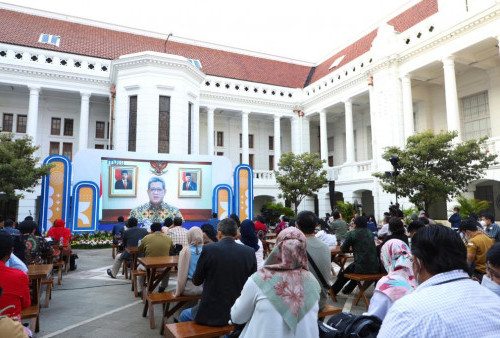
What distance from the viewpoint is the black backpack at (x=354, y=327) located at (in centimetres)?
194

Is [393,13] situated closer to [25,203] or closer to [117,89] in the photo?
[117,89]

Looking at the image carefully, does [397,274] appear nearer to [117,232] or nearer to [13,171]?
[117,232]

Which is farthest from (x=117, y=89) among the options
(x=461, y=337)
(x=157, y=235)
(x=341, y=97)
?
(x=461, y=337)

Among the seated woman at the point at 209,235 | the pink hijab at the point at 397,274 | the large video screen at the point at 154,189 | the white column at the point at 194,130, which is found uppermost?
the white column at the point at 194,130

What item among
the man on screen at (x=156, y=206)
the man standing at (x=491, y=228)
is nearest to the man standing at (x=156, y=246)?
the man standing at (x=491, y=228)

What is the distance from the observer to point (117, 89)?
69.3 feet

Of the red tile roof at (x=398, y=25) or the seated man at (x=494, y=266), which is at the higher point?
the red tile roof at (x=398, y=25)

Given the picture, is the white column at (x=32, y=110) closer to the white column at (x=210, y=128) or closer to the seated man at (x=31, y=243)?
the white column at (x=210, y=128)

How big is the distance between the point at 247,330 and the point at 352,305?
4184mm

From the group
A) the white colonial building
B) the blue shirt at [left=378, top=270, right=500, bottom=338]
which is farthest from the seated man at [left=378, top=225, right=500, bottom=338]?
the white colonial building

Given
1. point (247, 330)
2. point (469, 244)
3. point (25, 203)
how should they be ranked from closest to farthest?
point (247, 330) → point (469, 244) → point (25, 203)

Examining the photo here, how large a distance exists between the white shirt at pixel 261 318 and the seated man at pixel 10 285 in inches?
83.6

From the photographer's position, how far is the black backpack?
194 cm

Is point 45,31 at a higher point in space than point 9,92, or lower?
higher
